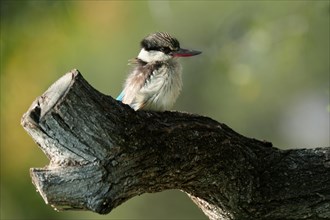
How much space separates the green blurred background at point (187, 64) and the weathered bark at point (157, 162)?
1545 mm

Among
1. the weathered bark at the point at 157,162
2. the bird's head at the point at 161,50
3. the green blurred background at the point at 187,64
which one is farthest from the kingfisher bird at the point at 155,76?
the green blurred background at the point at 187,64

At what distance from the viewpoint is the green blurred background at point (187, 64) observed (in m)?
5.37

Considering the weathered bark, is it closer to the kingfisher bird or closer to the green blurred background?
the kingfisher bird

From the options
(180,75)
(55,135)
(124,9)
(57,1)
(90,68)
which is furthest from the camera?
(90,68)

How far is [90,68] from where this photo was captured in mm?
Result: 12164

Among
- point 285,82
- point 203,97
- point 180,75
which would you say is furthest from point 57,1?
point 285,82

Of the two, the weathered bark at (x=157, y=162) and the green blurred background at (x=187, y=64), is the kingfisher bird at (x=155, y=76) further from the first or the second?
the green blurred background at (x=187, y=64)

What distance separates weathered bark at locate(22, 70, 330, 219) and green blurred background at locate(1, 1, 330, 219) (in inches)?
60.8

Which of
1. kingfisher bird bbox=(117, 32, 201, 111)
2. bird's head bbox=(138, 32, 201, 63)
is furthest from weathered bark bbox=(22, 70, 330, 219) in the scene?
bird's head bbox=(138, 32, 201, 63)

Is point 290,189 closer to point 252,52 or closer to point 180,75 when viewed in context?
point 180,75

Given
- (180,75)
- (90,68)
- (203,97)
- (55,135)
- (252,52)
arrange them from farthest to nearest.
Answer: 1. (90,68)
2. (203,97)
3. (252,52)
4. (180,75)
5. (55,135)

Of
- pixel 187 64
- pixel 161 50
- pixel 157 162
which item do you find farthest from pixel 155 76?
pixel 187 64

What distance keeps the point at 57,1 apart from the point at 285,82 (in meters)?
6.98

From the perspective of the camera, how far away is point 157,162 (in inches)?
142
